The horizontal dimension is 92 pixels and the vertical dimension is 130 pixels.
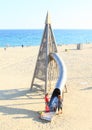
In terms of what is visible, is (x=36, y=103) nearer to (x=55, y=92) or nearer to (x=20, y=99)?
(x=20, y=99)

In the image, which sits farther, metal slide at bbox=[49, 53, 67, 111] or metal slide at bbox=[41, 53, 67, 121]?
metal slide at bbox=[49, 53, 67, 111]

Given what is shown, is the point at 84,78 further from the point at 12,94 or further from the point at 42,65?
the point at 12,94

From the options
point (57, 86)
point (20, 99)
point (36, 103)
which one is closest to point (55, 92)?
point (57, 86)

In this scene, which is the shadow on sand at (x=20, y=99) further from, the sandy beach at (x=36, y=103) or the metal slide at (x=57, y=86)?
the metal slide at (x=57, y=86)

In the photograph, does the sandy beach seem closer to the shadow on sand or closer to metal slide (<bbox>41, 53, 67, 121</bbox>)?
the shadow on sand

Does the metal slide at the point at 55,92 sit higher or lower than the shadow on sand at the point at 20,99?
higher

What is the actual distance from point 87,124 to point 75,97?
13.3ft

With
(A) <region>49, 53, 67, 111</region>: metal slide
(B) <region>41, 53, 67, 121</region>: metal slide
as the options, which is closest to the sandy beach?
(B) <region>41, 53, 67, 121</region>: metal slide

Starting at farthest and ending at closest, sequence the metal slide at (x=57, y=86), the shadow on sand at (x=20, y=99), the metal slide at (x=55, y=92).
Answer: the shadow on sand at (x=20, y=99) < the metal slide at (x=57, y=86) < the metal slide at (x=55, y=92)

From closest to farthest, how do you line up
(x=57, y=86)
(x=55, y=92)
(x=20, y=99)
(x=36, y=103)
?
(x=55, y=92) < (x=57, y=86) < (x=36, y=103) < (x=20, y=99)

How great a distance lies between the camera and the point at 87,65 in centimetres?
2716

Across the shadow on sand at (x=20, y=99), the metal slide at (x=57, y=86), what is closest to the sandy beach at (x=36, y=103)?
the shadow on sand at (x=20, y=99)

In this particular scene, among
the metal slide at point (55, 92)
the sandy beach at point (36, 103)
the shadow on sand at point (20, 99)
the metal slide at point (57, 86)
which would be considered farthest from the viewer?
the shadow on sand at point (20, 99)

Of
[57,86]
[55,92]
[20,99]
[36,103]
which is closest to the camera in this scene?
[55,92]
